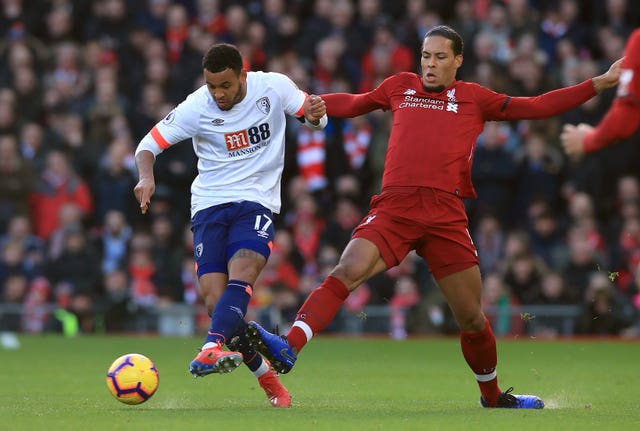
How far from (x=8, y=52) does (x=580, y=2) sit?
822 centimetres

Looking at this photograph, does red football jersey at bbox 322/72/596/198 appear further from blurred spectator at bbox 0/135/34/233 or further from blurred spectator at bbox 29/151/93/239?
blurred spectator at bbox 0/135/34/233

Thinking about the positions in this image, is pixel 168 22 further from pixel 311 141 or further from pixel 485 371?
pixel 485 371

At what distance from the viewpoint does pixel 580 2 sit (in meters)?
19.2

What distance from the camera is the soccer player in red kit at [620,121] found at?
8141 millimetres

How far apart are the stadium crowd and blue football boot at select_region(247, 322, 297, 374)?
825 centimetres

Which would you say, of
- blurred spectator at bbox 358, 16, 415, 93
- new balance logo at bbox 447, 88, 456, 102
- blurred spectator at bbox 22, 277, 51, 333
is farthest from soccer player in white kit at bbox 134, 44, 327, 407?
blurred spectator at bbox 22, 277, 51, 333

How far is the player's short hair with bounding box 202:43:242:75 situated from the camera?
9172mm

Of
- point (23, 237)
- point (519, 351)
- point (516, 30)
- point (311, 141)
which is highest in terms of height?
point (516, 30)

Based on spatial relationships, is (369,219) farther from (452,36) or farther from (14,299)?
(14,299)

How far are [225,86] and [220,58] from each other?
22cm

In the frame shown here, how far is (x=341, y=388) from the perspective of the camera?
1108 cm

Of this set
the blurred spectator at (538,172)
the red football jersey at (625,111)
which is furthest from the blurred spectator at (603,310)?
the red football jersey at (625,111)

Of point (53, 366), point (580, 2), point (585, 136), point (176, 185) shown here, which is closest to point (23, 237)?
point (176, 185)

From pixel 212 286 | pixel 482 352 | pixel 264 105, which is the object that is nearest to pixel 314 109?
pixel 264 105
